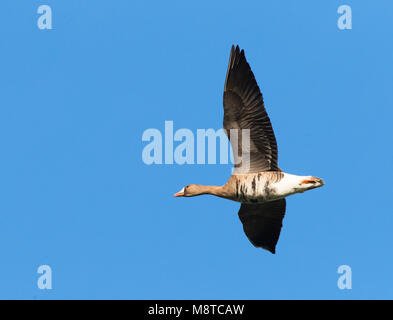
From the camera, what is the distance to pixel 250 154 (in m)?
12.8

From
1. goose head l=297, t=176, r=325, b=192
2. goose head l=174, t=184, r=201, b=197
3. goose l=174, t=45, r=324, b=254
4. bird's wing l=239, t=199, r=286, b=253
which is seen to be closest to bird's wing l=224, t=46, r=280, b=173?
goose l=174, t=45, r=324, b=254

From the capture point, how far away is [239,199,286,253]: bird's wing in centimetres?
1366

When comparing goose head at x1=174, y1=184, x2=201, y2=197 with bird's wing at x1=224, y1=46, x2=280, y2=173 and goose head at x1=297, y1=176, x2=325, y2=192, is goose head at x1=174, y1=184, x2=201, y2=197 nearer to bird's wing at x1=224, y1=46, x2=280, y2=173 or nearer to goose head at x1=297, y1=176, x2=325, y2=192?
bird's wing at x1=224, y1=46, x2=280, y2=173

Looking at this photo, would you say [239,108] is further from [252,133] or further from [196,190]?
[196,190]

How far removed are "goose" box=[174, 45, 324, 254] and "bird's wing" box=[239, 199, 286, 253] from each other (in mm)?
308

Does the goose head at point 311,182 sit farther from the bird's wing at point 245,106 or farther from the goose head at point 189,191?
the goose head at point 189,191

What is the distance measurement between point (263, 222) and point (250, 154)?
164 centimetres

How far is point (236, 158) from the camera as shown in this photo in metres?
12.9

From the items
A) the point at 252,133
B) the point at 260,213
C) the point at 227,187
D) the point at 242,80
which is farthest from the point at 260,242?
the point at 242,80

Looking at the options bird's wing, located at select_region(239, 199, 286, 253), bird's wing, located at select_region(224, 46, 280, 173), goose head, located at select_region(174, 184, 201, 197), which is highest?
bird's wing, located at select_region(224, 46, 280, 173)

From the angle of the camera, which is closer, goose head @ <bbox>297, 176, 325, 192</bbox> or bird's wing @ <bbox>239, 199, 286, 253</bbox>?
goose head @ <bbox>297, 176, 325, 192</bbox>

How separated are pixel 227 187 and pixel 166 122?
157cm

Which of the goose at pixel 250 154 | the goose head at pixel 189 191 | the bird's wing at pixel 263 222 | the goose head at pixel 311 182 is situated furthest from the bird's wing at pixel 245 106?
the bird's wing at pixel 263 222

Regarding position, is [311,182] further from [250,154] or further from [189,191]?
[189,191]
